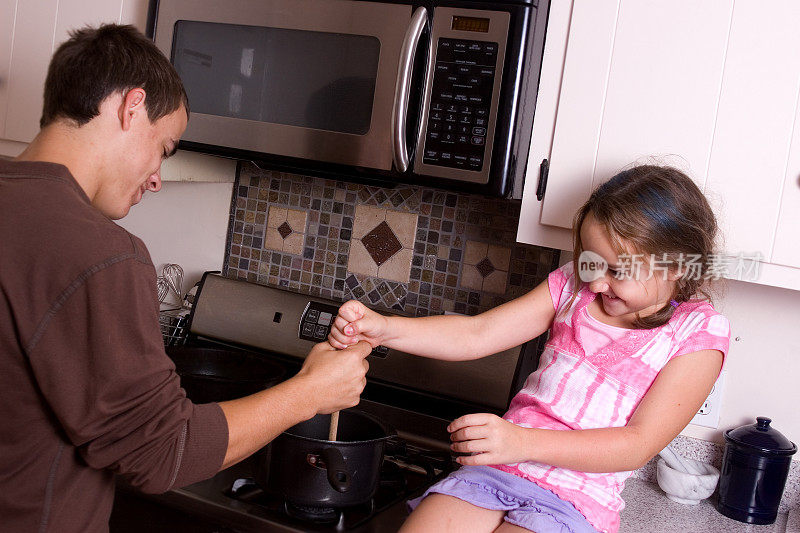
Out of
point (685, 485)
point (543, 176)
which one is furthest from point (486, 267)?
point (685, 485)

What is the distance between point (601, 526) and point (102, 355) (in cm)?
79

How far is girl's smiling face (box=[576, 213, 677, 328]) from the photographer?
1.21 meters

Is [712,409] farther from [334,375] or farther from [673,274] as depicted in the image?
[334,375]

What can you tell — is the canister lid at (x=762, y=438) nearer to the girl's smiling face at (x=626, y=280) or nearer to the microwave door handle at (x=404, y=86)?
the girl's smiling face at (x=626, y=280)

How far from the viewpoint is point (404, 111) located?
1.47 metres

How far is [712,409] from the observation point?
5.44 ft

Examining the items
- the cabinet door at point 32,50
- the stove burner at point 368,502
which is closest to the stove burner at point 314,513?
the stove burner at point 368,502

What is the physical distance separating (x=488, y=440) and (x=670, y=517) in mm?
590

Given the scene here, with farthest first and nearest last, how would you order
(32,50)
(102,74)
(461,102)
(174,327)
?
1. (174,327)
2. (32,50)
3. (461,102)
4. (102,74)

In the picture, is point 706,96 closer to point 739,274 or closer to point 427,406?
point 739,274

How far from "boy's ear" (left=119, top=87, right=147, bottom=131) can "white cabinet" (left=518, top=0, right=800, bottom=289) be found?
71 cm

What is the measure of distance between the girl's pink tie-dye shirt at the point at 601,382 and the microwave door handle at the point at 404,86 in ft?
1.47

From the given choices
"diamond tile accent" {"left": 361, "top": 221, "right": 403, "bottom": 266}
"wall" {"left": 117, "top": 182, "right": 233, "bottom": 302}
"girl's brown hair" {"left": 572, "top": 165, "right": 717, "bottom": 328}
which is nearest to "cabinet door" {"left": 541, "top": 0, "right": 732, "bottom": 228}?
"girl's brown hair" {"left": 572, "top": 165, "right": 717, "bottom": 328}

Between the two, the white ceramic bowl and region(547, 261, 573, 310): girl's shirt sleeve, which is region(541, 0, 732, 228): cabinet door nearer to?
region(547, 261, 573, 310): girl's shirt sleeve
